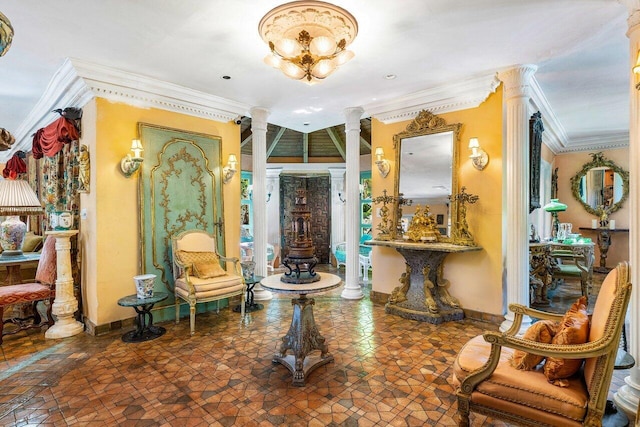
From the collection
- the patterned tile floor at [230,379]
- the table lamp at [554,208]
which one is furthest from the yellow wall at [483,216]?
the table lamp at [554,208]

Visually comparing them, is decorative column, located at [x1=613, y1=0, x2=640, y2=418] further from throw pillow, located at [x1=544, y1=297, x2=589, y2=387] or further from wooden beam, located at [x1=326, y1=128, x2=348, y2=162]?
wooden beam, located at [x1=326, y1=128, x2=348, y2=162]

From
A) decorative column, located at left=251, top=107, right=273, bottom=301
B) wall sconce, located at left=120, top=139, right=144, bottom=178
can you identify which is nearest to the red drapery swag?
wall sconce, located at left=120, top=139, right=144, bottom=178

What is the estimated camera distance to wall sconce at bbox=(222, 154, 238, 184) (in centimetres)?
486

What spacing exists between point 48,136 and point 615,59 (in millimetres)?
6991

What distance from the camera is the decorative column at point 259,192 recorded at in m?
5.21

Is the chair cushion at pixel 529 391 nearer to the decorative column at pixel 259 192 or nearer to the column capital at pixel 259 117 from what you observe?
the decorative column at pixel 259 192

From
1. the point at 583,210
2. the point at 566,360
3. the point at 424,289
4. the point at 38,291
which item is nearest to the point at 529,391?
the point at 566,360

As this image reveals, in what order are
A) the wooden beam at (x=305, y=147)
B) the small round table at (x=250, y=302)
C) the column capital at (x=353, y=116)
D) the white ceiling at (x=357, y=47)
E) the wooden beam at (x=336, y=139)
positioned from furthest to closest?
the wooden beam at (x=305, y=147)
the wooden beam at (x=336, y=139)
the column capital at (x=353, y=116)
the small round table at (x=250, y=302)
the white ceiling at (x=357, y=47)

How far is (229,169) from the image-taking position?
4859mm

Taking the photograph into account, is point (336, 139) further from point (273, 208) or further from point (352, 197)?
point (352, 197)

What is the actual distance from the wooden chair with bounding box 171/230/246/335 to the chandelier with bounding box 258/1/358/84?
2.61 metres

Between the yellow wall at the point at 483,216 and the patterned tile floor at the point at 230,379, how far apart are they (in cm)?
37

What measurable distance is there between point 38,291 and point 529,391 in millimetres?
4854

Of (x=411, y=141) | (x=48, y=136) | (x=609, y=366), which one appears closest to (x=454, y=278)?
(x=411, y=141)
